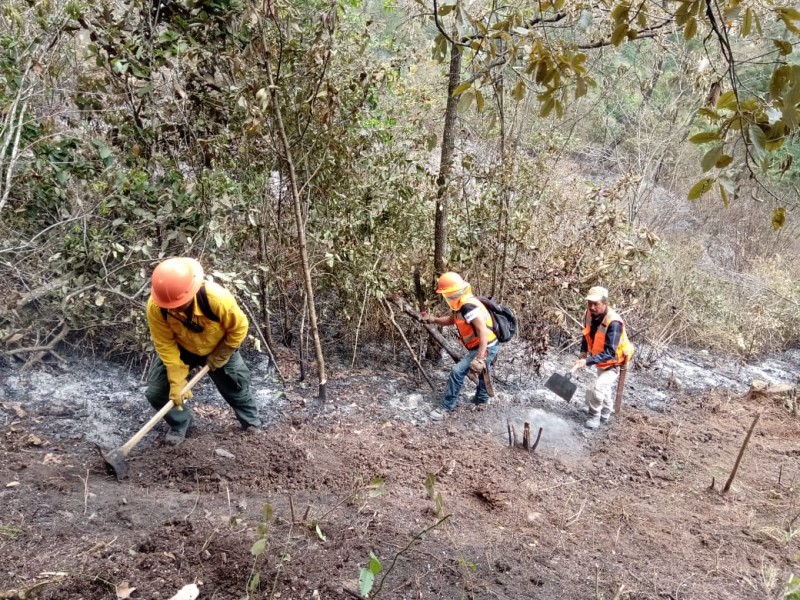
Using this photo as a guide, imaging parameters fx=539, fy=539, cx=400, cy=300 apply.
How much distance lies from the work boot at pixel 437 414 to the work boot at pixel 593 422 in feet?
4.80

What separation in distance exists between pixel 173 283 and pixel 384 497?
1993 mm

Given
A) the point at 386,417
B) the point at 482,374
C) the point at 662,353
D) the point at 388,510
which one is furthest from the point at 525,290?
the point at 388,510

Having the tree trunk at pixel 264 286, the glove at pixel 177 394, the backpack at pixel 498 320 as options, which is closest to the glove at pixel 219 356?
the glove at pixel 177 394

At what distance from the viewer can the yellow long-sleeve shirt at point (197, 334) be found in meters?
3.56

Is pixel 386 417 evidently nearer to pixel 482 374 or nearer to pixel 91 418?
pixel 482 374

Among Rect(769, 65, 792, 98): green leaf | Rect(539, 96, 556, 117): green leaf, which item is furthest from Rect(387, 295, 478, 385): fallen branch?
Rect(769, 65, 792, 98): green leaf

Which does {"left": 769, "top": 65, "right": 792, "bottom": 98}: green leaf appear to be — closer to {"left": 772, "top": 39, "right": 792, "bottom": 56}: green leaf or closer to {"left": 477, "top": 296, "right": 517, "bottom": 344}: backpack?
{"left": 772, "top": 39, "right": 792, "bottom": 56}: green leaf

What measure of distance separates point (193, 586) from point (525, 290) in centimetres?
448

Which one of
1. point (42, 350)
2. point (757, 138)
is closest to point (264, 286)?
point (42, 350)

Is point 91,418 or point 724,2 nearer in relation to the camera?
point 724,2

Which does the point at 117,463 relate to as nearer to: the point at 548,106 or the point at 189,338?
the point at 189,338

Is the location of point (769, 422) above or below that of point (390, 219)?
below

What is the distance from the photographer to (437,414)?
16.8 ft

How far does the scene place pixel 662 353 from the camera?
292 inches
